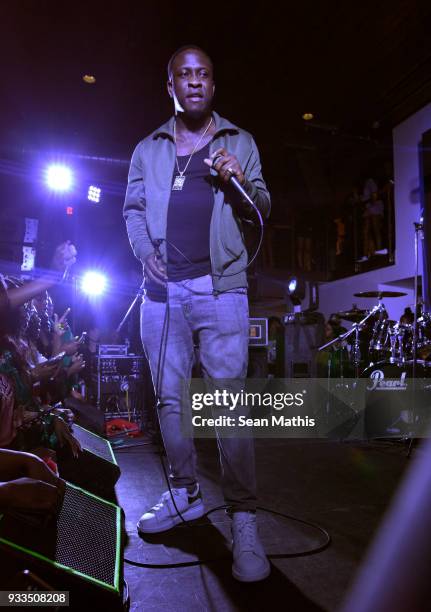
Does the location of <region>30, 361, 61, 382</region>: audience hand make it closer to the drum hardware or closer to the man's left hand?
the man's left hand

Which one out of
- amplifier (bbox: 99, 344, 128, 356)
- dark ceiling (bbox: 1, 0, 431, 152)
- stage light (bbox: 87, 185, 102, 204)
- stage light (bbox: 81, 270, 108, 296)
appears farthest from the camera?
stage light (bbox: 81, 270, 108, 296)

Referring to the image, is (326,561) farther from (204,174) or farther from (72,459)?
(204,174)

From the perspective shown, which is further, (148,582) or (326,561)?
(326,561)

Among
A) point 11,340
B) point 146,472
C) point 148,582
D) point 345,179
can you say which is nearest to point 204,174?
point 11,340

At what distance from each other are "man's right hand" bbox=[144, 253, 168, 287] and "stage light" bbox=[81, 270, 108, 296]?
812 centimetres

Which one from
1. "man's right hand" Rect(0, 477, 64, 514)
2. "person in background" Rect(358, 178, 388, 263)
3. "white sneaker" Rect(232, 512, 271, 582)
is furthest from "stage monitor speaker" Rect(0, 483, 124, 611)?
"person in background" Rect(358, 178, 388, 263)

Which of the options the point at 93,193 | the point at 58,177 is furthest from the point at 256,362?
the point at 58,177

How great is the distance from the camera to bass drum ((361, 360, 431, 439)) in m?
4.29

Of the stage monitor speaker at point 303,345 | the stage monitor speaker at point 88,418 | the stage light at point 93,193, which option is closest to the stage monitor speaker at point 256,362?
the stage monitor speaker at point 303,345

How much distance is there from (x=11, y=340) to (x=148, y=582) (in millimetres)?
1261

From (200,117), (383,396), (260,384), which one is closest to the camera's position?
(200,117)

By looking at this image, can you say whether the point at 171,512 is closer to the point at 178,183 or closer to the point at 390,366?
the point at 178,183

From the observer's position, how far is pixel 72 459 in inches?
71.8

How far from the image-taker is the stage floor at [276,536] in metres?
1.19
